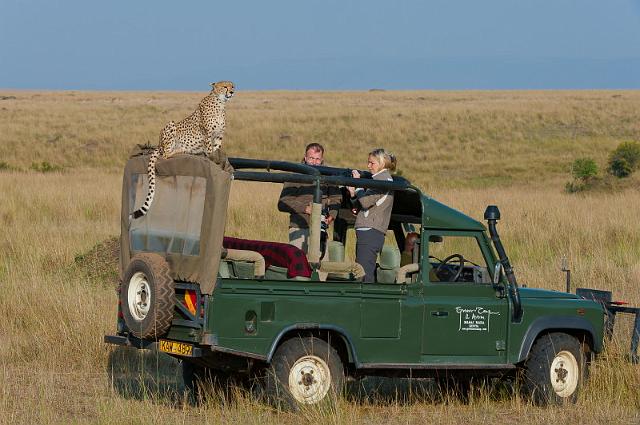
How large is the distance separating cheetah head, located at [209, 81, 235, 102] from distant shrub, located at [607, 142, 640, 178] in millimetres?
27988

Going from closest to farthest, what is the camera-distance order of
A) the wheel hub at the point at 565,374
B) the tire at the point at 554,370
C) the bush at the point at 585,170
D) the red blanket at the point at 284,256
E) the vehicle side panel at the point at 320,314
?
the vehicle side panel at the point at 320,314, the red blanket at the point at 284,256, the tire at the point at 554,370, the wheel hub at the point at 565,374, the bush at the point at 585,170

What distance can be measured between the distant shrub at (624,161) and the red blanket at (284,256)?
29315mm

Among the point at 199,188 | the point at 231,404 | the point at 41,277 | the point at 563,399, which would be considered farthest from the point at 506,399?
the point at 41,277

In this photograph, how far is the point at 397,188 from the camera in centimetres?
845

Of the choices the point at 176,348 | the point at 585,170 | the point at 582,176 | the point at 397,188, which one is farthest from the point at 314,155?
the point at 585,170

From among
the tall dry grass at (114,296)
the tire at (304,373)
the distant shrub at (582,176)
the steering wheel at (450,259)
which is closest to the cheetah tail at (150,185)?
the tall dry grass at (114,296)

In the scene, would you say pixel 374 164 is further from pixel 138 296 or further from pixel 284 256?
pixel 138 296

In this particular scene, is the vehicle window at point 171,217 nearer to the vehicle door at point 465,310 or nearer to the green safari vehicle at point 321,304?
the green safari vehicle at point 321,304

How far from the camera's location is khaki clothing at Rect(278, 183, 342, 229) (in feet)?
31.2

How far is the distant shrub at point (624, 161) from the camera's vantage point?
3691 cm

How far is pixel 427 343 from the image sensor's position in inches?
326

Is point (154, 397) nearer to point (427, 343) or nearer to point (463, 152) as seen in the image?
point (427, 343)

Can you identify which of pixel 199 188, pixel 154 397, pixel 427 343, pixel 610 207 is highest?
pixel 610 207

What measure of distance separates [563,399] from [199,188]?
10.2 feet
